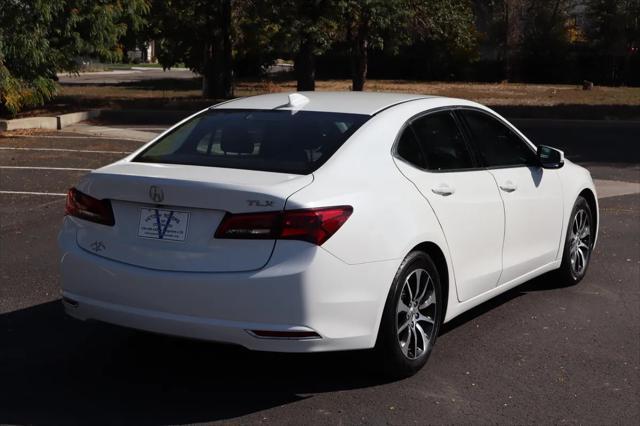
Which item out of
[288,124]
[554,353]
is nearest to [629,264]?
[554,353]

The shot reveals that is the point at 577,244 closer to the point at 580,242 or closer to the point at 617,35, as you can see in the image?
the point at 580,242

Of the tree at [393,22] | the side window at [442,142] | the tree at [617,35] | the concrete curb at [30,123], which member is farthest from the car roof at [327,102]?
the tree at [617,35]

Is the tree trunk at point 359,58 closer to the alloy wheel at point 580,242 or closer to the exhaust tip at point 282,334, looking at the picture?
the alloy wheel at point 580,242

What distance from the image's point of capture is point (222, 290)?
491 centimetres

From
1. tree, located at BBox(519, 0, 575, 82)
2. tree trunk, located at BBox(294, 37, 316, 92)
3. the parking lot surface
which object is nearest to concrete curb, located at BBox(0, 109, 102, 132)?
tree trunk, located at BBox(294, 37, 316, 92)

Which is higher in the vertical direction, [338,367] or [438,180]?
[438,180]

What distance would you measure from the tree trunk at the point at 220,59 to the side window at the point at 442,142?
952 inches

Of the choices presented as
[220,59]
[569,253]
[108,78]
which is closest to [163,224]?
[569,253]

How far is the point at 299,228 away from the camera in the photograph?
16.0ft

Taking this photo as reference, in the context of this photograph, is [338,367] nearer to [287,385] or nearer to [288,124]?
[287,385]

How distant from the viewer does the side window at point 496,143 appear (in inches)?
262

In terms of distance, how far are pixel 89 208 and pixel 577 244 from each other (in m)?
4.12

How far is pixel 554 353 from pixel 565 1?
52539 millimetres

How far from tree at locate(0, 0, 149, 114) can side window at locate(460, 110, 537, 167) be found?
13.9 meters
